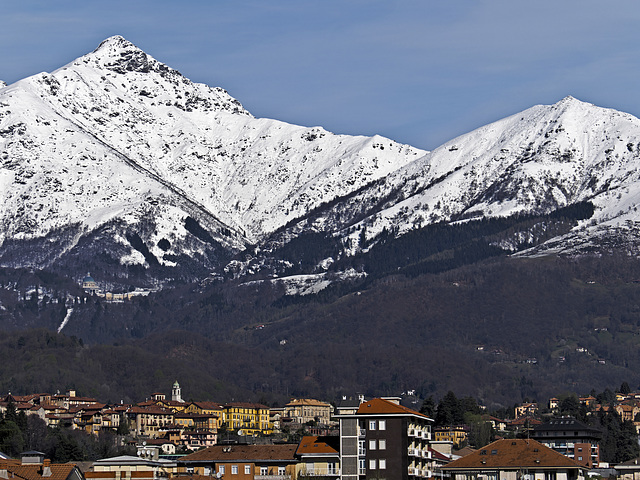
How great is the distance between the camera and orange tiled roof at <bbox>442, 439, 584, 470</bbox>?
11550cm

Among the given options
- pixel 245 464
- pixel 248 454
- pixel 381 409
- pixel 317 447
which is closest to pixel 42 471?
pixel 381 409

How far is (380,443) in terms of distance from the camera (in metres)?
113

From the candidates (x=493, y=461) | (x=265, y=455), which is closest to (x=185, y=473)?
(x=265, y=455)

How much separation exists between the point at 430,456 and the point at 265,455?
1210 cm

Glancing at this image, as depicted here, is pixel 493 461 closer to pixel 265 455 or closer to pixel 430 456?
pixel 430 456

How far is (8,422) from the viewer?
18600cm

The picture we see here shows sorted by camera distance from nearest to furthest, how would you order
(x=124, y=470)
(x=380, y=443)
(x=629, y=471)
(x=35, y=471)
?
(x=35, y=471) < (x=124, y=470) < (x=380, y=443) < (x=629, y=471)

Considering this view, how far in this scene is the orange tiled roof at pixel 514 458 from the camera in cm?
11550

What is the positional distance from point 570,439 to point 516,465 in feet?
165

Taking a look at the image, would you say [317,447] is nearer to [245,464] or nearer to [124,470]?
[245,464]

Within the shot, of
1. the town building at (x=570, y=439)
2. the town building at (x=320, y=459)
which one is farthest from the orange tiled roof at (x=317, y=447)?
the town building at (x=570, y=439)

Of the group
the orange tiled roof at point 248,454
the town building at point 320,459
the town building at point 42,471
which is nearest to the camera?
the town building at point 42,471

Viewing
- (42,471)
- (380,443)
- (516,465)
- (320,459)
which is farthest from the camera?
(320,459)

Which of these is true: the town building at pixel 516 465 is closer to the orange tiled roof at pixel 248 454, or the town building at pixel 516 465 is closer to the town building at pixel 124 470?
the orange tiled roof at pixel 248 454
